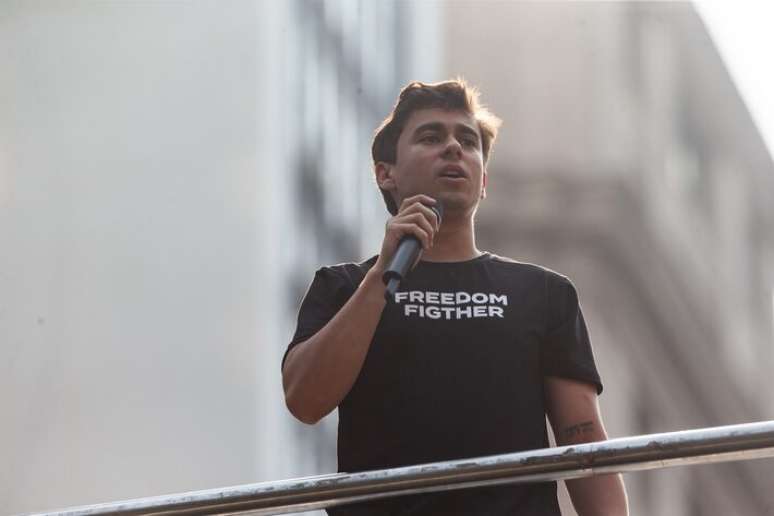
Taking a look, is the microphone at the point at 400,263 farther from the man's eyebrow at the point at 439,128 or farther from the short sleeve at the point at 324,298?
the man's eyebrow at the point at 439,128

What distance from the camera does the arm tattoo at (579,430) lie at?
13.8 feet

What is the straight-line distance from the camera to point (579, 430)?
4223 millimetres

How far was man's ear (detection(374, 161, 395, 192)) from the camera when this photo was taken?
4570mm

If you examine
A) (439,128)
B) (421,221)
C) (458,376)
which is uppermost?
(439,128)

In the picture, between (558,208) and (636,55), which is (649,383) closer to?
(558,208)

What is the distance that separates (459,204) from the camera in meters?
4.34

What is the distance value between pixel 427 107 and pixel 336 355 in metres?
0.87

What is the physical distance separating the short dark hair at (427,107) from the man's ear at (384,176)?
1cm

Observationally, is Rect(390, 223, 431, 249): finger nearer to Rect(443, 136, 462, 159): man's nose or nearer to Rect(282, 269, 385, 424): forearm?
Rect(282, 269, 385, 424): forearm

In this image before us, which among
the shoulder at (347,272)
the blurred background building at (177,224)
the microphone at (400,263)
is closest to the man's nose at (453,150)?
the shoulder at (347,272)

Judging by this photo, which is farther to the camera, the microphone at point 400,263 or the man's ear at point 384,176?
the man's ear at point 384,176

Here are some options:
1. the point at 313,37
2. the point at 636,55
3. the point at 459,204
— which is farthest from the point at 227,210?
the point at 636,55

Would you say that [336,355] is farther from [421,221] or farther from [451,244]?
[451,244]

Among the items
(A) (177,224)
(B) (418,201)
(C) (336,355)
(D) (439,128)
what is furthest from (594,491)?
(A) (177,224)
